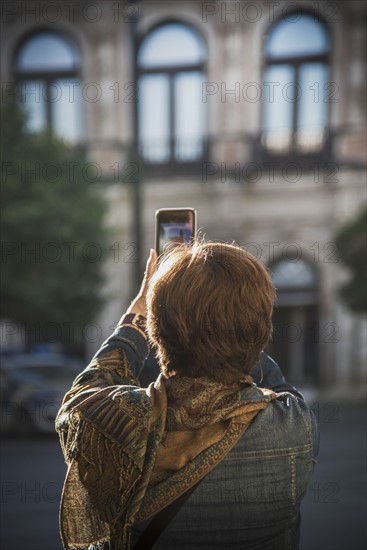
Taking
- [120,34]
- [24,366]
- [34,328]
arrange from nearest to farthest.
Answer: [24,366]
[34,328]
[120,34]

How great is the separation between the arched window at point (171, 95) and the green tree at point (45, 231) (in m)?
3.53

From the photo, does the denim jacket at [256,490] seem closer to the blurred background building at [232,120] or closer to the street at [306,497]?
the street at [306,497]

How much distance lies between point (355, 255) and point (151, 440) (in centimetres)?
1023

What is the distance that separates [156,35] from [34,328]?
7.06 metres

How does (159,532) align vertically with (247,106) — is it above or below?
below

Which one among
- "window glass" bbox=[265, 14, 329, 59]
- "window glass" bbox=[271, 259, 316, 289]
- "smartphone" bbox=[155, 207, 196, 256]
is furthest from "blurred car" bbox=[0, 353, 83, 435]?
"window glass" bbox=[265, 14, 329, 59]

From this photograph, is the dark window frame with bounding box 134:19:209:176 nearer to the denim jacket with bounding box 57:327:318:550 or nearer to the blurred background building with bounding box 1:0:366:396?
the blurred background building with bounding box 1:0:366:396

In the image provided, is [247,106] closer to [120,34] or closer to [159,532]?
[120,34]

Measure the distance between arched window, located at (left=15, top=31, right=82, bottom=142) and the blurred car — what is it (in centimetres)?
681

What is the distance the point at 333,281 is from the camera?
13.7m

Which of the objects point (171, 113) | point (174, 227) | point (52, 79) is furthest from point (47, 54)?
point (174, 227)

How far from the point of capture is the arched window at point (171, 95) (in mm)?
14227

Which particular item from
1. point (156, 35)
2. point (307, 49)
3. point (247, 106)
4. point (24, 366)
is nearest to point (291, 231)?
point (247, 106)

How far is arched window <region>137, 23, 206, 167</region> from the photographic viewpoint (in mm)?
14227
